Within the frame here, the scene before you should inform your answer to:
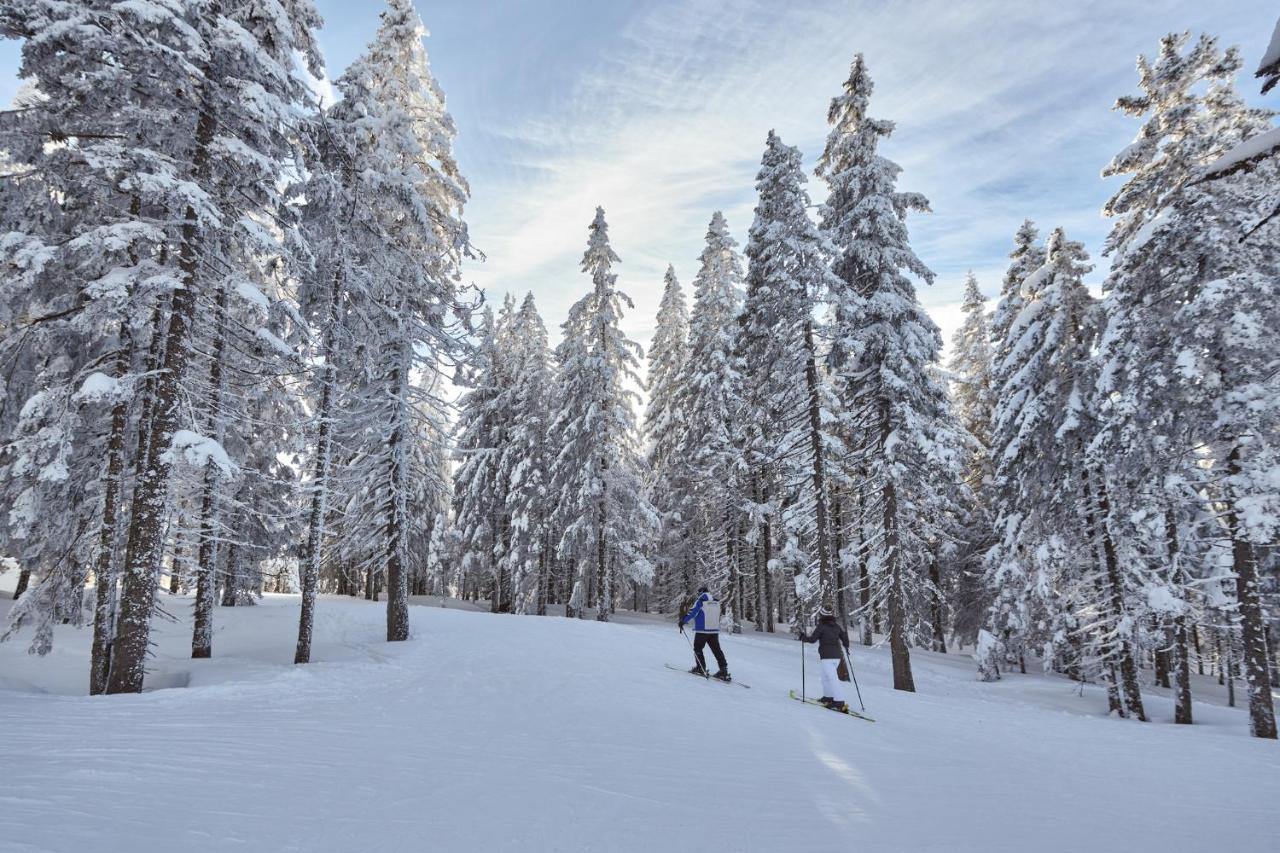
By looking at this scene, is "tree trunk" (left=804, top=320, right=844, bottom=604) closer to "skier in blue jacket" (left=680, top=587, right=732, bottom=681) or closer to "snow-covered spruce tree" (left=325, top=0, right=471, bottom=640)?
"skier in blue jacket" (left=680, top=587, right=732, bottom=681)

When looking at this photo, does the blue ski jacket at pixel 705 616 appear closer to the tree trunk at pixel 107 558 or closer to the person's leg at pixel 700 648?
the person's leg at pixel 700 648

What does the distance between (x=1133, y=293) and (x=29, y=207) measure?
2436 centimetres

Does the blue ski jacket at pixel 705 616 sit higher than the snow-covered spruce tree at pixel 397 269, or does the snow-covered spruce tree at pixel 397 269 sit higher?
the snow-covered spruce tree at pixel 397 269

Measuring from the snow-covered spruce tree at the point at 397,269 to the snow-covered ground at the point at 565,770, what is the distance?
503 cm

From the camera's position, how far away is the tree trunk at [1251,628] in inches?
530

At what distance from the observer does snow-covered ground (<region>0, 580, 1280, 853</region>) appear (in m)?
4.46

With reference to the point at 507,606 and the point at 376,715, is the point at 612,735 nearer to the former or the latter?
the point at 376,715

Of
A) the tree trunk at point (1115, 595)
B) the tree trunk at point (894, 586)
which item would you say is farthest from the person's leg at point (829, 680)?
the tree trunk at point (1115, 595)

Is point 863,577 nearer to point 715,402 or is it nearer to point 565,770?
point 715,402

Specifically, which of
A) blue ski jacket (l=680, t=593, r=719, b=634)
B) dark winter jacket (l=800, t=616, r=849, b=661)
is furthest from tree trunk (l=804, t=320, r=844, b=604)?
dark winter jacket (l=800, t=616, r=849, b=661)

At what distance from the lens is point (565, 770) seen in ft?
20.3

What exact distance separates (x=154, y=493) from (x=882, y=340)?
17570 millimetres

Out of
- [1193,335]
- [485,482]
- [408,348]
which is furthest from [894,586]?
[485,482]

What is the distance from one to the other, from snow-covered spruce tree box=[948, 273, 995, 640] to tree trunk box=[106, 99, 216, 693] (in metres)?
25.9
